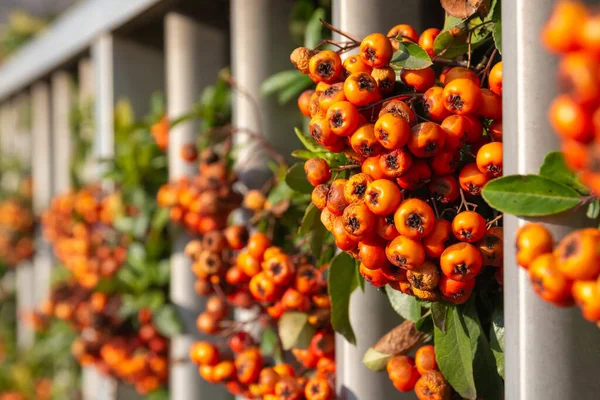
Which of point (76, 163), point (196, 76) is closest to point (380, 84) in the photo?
point (196, 76)

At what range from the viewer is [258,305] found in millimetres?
1389

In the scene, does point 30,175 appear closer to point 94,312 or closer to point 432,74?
point 94,312

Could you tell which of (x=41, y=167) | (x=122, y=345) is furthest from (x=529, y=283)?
(x=41, y=167)

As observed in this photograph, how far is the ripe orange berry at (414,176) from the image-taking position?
30.7 inches

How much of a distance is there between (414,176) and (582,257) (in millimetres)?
275

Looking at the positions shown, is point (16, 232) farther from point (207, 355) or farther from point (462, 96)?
point (462, 96)

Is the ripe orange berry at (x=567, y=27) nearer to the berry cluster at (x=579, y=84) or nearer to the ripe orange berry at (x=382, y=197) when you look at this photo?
the berry cluster at (x=579, y=84)

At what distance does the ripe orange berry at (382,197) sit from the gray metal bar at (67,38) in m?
1.48

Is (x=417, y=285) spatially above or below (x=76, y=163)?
below

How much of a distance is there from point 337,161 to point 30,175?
3.24 metres

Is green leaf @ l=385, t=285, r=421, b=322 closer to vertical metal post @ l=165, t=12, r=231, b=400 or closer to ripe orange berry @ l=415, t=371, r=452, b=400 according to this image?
ripe orange berry @ l=415, t=371, r=452, b=400

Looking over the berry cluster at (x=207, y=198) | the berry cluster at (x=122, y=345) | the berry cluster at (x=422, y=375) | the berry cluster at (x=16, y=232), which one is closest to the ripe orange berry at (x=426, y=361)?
the berry cluster at (x=422, y=375)

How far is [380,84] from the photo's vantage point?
0.82 meters

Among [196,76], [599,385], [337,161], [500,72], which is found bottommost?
[599,385]
